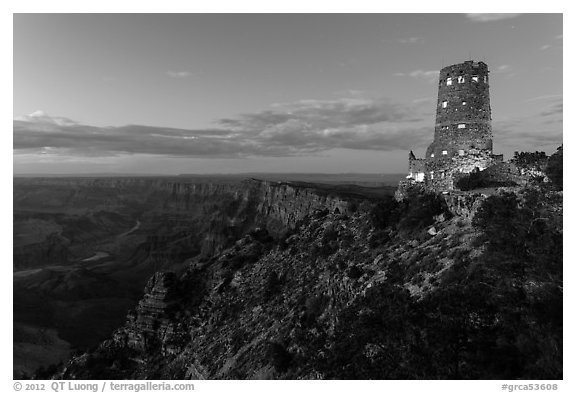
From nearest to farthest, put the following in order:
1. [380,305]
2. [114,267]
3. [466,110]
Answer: [380,305]
[466,110]
[114,267]

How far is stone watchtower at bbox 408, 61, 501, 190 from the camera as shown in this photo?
109ft

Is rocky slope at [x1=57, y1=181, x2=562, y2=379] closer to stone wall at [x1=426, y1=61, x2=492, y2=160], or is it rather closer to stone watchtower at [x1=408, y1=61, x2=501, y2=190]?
stone watchtower at [x1=408, y1=61, x2=501, y2=190]

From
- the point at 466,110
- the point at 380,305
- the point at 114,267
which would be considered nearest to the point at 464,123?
the point at 466,110

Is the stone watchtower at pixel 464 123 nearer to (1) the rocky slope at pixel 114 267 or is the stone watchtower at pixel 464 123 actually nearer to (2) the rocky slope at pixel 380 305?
(2) the rocky slope at pixel 380 305

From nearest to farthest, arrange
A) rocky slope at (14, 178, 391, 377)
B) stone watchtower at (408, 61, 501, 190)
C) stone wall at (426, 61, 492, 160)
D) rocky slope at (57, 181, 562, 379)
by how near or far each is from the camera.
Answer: rocky slope at (57, 181, 562, 379), stone watchtower at (408, 61, 501, 190), stone wall at (426, 61, 492, 160), rocky slope at (14, 178, 391, 377)

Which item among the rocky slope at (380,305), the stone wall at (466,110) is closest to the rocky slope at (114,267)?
the rocky slope at (380,305)

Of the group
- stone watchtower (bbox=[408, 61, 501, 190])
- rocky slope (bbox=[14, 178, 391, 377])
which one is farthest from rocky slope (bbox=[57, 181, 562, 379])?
rocky slope (bbox=[14, 178, 391, 377])

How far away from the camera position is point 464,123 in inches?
1320

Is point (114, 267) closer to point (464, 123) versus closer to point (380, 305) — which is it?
point (464, 123)

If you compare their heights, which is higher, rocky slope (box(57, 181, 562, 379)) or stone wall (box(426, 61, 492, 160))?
stone wall (box(426, 61, 492, 160))

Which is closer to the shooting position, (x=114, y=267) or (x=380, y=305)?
(x=380, y=305)

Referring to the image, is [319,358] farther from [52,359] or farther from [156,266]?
[156,266]
